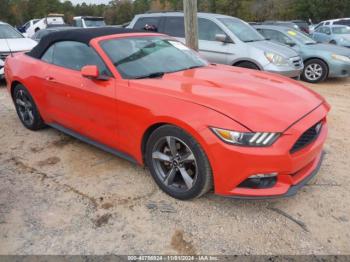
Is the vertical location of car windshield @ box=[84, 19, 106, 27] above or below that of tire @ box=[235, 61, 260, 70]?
above

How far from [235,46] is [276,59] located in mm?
929

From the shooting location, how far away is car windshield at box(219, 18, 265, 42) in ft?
25.5

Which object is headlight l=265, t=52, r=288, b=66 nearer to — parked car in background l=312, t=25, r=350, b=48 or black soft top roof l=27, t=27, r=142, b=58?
black soft top roof l=27, t=27, r=142, b=58

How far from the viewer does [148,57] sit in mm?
3904

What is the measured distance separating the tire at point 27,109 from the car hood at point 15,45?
3753mm

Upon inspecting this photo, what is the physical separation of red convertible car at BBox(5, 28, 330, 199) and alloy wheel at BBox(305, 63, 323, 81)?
554 centimetres

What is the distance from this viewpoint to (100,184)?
362cm

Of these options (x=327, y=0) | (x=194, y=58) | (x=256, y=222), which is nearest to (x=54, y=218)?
(x=256, y=222)

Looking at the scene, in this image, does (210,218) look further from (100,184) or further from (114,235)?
(100,184)

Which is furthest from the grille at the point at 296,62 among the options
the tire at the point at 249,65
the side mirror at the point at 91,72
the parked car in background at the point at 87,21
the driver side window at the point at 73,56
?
the parked car in background at the point at 87,21

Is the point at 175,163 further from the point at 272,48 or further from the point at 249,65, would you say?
the point at 272,48

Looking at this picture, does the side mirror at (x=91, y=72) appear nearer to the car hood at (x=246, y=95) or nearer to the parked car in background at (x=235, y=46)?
the car hood at (x=246, y=95)

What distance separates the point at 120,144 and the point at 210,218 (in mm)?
1251

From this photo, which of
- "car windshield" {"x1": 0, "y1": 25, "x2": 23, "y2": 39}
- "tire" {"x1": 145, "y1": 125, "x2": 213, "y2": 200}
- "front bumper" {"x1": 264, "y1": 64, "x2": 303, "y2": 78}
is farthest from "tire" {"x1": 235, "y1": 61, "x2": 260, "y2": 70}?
"car windshield" {"x1": 0, "y1": 25, "x2": 23, "y2": 39}
